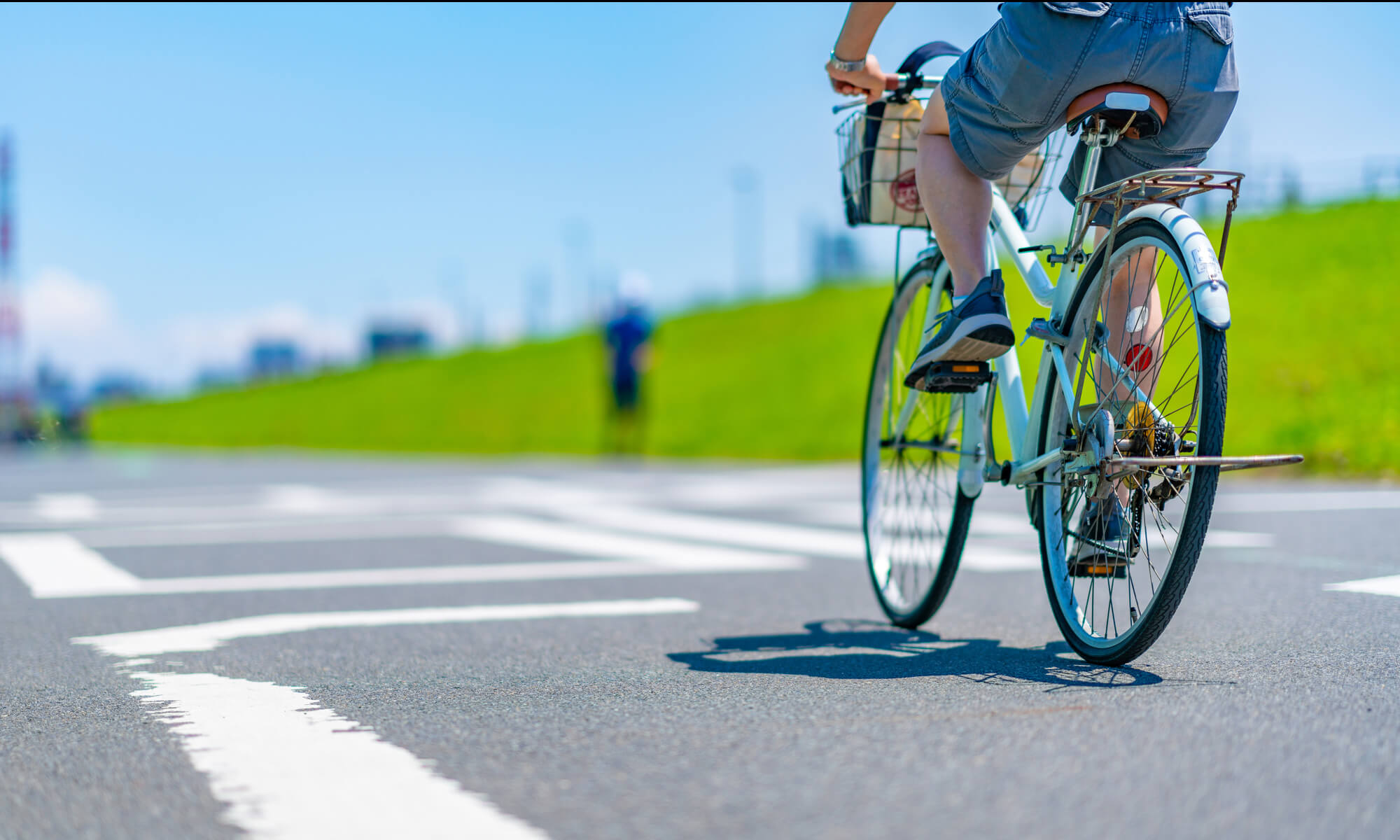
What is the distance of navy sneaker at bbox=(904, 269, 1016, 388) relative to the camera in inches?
136

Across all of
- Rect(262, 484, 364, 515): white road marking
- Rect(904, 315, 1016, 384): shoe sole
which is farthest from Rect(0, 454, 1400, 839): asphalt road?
Rect(262, 484, 364, 515): white road marking

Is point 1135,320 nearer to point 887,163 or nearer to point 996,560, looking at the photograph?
point 887,163

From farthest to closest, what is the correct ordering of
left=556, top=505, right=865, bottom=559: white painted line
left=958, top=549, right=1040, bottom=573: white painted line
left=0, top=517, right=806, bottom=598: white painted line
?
1. left=556, top=505, right=865, bottom=559: white painted line
2. left=958, top=549, right=1040, bottom=573: white painted line
3. left=0, top=517, right=806, bottom=598: white painted line

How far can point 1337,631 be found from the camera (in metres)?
3.80

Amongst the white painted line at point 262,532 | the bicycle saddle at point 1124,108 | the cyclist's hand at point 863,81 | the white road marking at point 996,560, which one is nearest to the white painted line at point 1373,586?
the white road marking at point 996,560

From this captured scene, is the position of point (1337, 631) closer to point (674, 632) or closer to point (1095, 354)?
point (1095, 354)

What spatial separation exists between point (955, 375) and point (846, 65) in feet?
3.21

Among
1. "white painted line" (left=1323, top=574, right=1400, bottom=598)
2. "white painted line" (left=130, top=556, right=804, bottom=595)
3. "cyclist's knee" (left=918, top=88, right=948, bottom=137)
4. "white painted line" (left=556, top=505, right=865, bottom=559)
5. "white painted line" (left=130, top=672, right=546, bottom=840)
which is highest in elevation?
"cyclist's knee" (left=918, top=88, right=948, bottom=137)

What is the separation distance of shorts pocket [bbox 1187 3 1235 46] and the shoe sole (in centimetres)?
79

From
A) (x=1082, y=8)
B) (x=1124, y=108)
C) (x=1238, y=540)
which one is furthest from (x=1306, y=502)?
(x=1082, y=8)

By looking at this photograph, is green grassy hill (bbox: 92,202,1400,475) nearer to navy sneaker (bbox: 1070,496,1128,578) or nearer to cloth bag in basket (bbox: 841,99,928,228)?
cloth bag in basket (bbox: 841,99,928,228)

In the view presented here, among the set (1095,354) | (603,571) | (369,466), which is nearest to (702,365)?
(369,466)

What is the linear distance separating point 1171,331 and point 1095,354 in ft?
0.67

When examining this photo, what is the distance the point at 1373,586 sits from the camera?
15.2 feet
